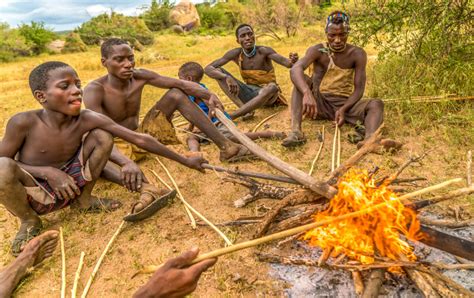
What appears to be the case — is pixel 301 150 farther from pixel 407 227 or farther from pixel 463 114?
pixel 407 227

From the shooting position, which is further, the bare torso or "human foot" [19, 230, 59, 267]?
the bare torso

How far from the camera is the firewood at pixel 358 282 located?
1892mm

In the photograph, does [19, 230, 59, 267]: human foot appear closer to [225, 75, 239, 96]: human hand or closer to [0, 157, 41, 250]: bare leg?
[0, 157, 41, 250]: bare leg

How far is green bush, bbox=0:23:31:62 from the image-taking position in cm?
1919

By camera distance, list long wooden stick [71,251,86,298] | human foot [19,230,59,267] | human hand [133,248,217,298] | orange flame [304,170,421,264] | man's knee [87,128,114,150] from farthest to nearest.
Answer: man's knee [87,128,114,150] → human foot [19,230,59,267] → long wooden stick [71,251,86,298] → orange flame [304,170,421,264] → human hand [133,248,217,298]

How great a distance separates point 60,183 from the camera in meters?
2.90

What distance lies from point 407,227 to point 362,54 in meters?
2.85

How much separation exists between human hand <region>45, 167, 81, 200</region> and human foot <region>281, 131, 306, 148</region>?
2255mm

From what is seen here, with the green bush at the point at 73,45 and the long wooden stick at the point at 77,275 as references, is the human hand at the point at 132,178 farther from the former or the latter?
the green bush at the point at 73,45

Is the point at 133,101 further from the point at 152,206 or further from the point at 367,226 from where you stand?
the point at 367,226

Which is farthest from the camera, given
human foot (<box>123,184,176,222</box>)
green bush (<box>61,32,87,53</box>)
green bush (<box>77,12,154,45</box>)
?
green bush (<box>77,12,154,45</box>)

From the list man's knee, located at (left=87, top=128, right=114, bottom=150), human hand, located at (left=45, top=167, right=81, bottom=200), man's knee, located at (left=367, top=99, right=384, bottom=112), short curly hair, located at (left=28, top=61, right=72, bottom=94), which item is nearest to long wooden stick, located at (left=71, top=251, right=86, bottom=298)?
human hand, located at (left=45, top=167, right=81, bottom=200)

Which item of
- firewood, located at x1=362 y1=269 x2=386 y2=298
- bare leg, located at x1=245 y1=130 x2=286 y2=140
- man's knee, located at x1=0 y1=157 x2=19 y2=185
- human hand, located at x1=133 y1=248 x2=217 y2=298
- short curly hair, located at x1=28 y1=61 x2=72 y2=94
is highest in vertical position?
short curly hair, located at x1=28 y1=61 x2=72 y2=94

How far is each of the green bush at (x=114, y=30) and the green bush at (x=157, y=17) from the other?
3844 millimetres
